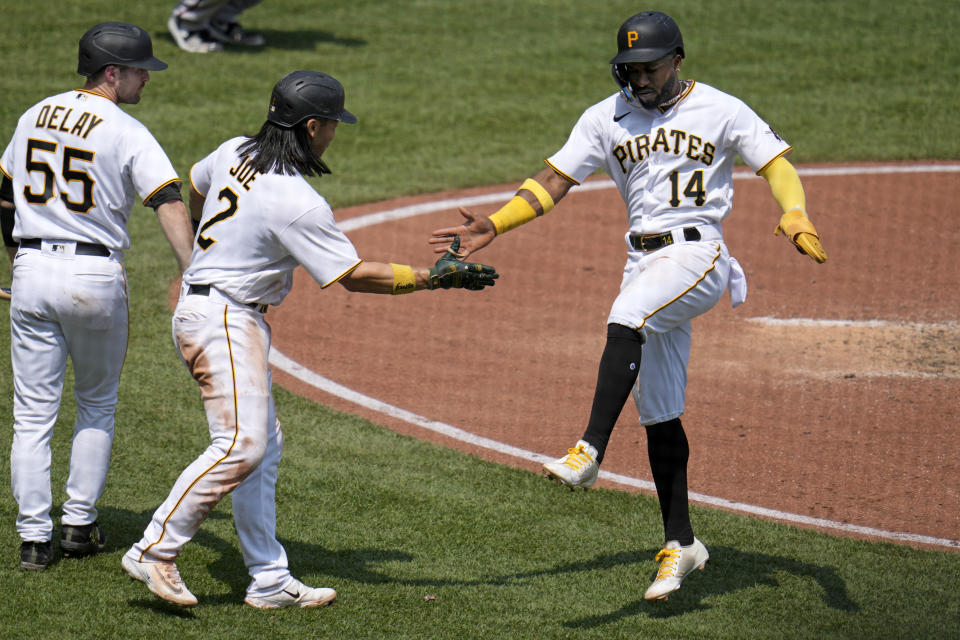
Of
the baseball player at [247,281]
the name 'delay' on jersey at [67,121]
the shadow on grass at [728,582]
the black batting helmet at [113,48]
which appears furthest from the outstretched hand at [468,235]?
the shadow on grass at [728,582]

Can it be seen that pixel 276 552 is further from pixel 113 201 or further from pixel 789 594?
pixel 789 594

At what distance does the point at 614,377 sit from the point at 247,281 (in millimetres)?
1564

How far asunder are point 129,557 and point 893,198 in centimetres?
1037

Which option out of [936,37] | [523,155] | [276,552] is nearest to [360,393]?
[276,552]

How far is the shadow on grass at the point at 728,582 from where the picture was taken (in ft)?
16.7

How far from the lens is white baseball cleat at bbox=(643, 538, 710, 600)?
5.01 m

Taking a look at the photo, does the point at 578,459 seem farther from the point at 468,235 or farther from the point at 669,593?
the point at 468,235

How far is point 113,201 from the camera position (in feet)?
16.5

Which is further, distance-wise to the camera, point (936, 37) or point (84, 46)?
point (936, 37)

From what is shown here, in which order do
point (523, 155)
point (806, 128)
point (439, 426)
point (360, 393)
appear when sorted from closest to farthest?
1. point (439, 426)
2. point (360, 393)
3. point (523, 155)
4. point (806, 128)

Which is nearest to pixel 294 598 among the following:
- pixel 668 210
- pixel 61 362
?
pixel 61 362

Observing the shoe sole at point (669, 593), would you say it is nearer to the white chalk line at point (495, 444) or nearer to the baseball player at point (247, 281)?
the white chalk line at point (495, 444)

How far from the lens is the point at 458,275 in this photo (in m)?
4.87

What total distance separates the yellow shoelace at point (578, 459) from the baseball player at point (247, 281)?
2.91 feet
